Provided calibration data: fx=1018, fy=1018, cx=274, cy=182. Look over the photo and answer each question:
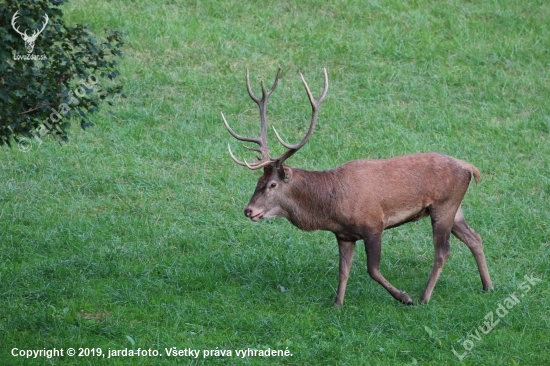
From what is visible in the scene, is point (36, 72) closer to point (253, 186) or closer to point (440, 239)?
point (440, 239)

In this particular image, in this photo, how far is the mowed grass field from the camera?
8273 mm

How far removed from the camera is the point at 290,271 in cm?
957

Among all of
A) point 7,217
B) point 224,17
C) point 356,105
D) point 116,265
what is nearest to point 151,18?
point 224,17

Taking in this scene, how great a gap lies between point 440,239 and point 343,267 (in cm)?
93

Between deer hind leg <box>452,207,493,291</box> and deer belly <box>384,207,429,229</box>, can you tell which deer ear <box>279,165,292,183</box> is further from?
deer hind leg <box>452,207,493,291</box>

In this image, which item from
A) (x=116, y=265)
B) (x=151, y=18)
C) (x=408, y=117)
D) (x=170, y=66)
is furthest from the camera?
(x=151, y=18)

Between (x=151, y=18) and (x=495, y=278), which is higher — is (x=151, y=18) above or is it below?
above

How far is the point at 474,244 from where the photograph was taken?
9.42 metres

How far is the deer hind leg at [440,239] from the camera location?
9.07m

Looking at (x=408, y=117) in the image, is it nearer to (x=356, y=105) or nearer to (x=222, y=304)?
(x=356, y=105)

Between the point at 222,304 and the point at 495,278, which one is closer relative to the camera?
the point at 222,304

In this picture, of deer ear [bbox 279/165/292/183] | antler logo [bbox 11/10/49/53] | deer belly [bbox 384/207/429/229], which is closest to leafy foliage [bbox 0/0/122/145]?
antler logo [bbox 11/10/49/53]

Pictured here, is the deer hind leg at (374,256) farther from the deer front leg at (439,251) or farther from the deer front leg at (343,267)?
the deer front leg at (439,251)

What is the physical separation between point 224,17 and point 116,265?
292 inches
